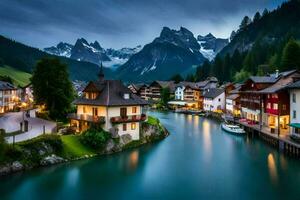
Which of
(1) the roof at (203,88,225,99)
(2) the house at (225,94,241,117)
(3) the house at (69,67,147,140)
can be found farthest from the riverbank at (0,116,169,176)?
(1) the roof at (203,88,225,99)

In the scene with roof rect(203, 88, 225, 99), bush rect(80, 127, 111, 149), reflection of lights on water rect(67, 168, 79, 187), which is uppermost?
roof rect(203, 88, 225, 99)

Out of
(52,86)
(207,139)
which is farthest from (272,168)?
(52,86)

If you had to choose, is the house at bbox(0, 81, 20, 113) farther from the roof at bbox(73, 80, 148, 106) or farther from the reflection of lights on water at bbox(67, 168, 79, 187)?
the reflection of lights on water at bbox(67, 168, 79, 187)

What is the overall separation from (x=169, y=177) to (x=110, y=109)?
1696cm

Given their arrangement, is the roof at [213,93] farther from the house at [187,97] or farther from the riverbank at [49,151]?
the riverbank at [49,151]

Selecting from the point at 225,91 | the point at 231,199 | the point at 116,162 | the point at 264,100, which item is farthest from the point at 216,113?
the point at 231,199

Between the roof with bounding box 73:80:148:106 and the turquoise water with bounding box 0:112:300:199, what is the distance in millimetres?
8137

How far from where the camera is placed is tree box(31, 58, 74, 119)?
62531 mm

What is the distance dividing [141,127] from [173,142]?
7767 mm

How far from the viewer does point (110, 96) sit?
50.2 metres

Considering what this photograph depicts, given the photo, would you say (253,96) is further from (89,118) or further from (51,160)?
(51,160)

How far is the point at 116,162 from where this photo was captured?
4253cm

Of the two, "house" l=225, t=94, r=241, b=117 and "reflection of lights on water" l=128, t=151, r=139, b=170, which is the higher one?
"house" l=225, t=94, r=241, b=117

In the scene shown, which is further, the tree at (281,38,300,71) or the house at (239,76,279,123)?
the tree at (281,38,300,71)
